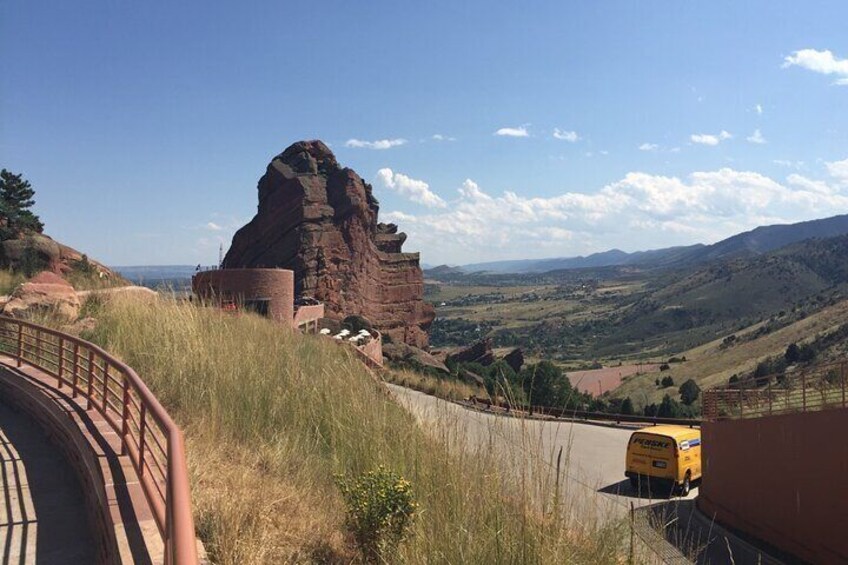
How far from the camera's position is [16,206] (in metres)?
29.3

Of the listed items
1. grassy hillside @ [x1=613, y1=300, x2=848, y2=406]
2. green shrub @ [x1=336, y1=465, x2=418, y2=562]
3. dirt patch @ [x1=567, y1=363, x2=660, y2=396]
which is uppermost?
green shrub @ [x1=336, y1=465, x2=418, y2=562]

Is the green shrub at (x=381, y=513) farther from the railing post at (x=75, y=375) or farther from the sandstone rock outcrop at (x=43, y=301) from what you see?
the sandstone rock outcrop at (x=43, y=301)

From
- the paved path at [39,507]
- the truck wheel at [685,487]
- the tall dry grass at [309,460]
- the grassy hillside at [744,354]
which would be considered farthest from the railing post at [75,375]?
the grassy hillside at [744,354]

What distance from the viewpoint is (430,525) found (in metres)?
4.16

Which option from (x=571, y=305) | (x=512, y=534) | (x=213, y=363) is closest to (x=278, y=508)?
(x=512, y=534)

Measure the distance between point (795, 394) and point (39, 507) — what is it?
12.7 m

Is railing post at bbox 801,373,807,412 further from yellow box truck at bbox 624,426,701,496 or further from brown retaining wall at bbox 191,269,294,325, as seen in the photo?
brown retaining wall at bbox 191,269,294,325

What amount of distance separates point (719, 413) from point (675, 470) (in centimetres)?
186

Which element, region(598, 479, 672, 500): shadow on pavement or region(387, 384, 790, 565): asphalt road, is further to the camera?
region(598, 479, 672, 500): shadow on pavement

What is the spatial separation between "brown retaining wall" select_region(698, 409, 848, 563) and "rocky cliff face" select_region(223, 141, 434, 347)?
133ft

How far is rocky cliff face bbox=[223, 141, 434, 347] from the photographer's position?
5472cm

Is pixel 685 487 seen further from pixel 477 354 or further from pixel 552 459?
pixel 477 354

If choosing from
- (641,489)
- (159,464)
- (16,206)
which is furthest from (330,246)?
(159,464)

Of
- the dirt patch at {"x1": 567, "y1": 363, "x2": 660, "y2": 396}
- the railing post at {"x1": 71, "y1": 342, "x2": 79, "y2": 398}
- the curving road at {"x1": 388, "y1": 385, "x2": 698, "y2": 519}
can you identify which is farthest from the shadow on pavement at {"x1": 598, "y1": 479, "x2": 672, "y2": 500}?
the dirt patch at {"x1": 567, "y1": 363, "x2": 660, "y2": 396}
